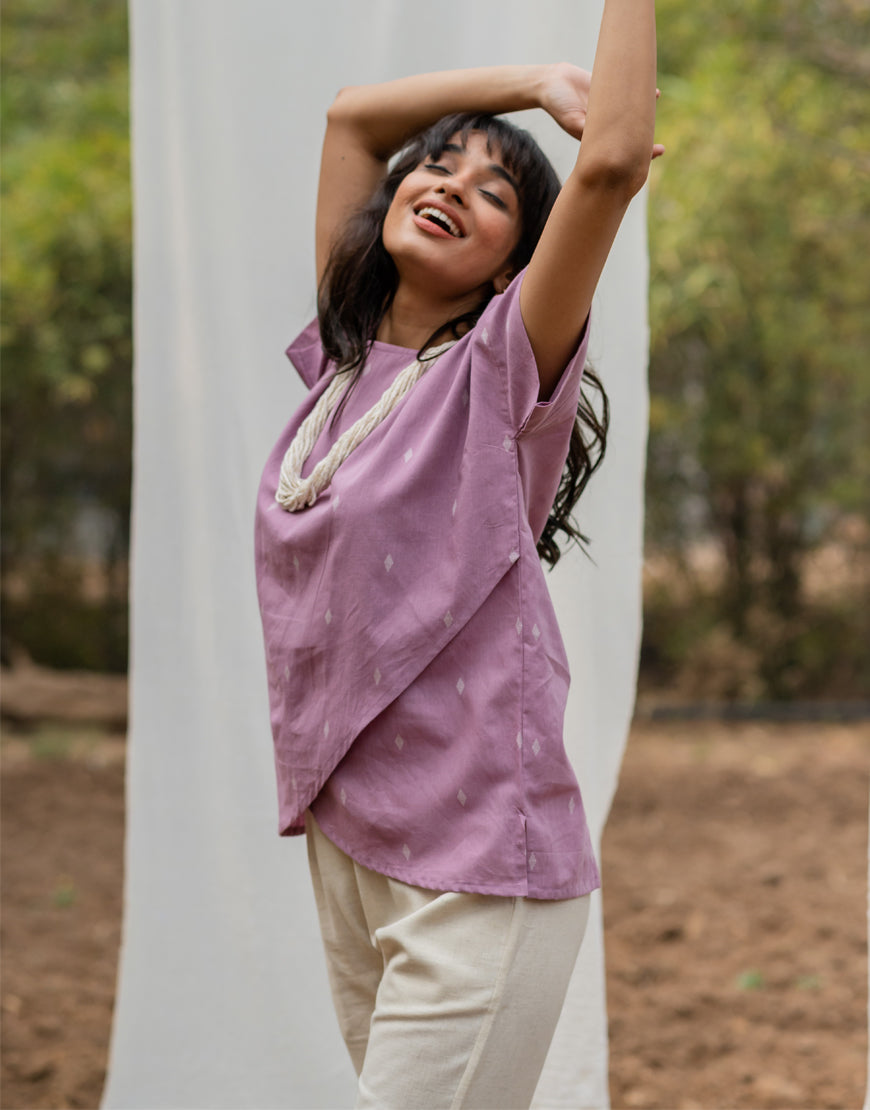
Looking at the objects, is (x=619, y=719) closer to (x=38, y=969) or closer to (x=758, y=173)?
(x=38, y=969)

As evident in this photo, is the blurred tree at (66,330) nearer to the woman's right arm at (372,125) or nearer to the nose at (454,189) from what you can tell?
the woman's right arm at (372,125)

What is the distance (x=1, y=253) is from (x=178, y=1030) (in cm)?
320

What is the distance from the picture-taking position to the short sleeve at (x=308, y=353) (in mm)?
1573

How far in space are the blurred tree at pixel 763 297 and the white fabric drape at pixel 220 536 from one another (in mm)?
2486

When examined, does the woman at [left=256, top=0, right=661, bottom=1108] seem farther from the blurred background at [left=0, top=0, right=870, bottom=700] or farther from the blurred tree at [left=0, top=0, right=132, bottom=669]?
the blurred tree at [left=0, top=0, right=132, bottom=669]

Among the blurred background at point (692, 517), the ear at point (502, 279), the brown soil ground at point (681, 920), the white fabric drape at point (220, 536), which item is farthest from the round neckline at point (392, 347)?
the blurred background at point (692, 517)

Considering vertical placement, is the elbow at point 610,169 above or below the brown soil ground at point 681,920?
above

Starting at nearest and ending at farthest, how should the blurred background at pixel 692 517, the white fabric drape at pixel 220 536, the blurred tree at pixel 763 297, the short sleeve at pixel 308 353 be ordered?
the short sleeve at pixel 308 353 < the white fabric drape at pixel 220 536 < the blurred background at pixel 692 517 < the blurred tree at pixel 763 297

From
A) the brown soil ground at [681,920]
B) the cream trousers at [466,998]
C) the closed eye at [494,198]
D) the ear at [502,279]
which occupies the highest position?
the closed eye at [494,198]

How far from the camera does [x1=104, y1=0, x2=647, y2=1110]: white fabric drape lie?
79.0 inches

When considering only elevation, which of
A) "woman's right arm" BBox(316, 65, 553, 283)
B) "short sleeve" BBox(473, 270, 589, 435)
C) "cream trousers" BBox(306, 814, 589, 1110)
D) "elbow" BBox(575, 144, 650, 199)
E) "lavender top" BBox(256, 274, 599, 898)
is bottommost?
"cream trousers" BBox(306, 814, 589, 1110)

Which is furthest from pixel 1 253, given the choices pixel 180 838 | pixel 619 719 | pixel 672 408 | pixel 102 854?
pixel 619 719

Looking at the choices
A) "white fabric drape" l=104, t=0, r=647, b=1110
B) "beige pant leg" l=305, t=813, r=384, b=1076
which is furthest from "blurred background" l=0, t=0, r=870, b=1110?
"beige pant leg" l=305, t=813, r=384, b=1076

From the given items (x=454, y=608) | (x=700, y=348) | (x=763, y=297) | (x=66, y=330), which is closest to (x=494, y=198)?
(x=454, y=608)
